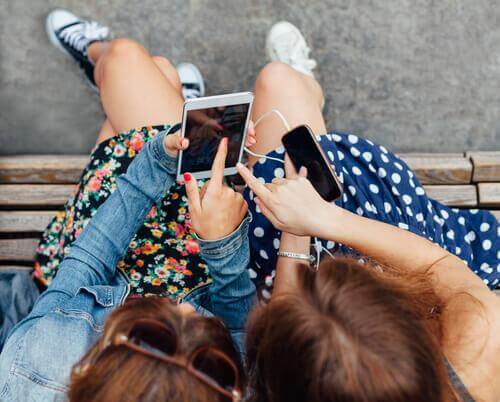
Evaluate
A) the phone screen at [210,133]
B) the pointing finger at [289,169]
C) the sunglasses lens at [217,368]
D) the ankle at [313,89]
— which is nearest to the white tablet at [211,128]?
the phone screen at [210,133]

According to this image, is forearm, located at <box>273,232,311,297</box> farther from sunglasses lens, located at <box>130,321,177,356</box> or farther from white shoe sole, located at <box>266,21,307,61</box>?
white shoe sole, located at <box>266,21,307,61</box>

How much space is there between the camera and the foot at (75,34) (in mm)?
1859

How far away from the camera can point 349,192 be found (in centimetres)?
140

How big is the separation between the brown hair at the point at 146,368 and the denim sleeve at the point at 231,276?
0.31m

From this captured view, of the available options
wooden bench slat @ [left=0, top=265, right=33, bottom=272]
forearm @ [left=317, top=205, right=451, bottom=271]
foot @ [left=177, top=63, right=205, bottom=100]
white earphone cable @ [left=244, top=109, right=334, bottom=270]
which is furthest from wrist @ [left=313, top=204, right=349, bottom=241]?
wooden bench slat @ [left=0, top=265, right=33, bottom=272]

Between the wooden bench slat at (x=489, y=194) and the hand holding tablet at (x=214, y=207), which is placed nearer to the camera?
the hand holding tablet at (x=214, y=207)

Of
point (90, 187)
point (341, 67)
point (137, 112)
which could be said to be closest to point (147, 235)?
point (90, 187)

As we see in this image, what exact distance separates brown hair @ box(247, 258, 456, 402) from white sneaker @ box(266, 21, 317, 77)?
109 centimetres

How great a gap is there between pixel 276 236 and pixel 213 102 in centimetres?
41

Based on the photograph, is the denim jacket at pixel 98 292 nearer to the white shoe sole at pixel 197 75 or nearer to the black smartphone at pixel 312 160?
the black smartphone at pixel 312 160

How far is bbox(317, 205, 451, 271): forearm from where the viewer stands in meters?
1.09

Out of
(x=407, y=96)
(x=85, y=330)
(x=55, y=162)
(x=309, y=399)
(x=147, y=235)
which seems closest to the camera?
(x=309, y=399)

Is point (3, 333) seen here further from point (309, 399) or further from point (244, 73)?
point (244, 73)

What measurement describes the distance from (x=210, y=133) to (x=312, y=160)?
0.23 metres
